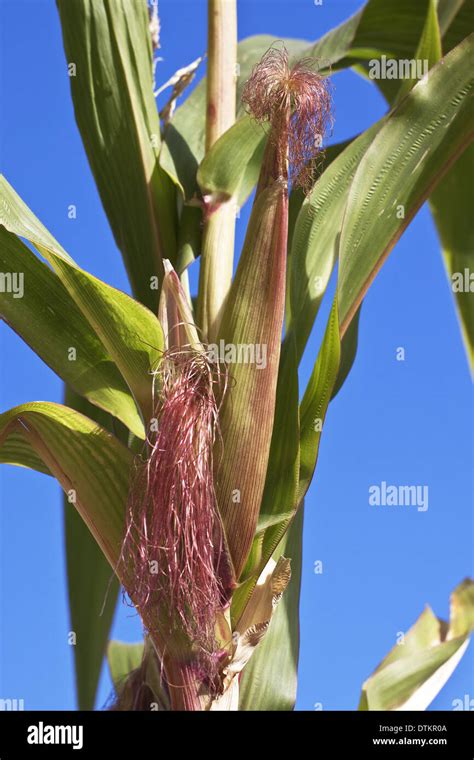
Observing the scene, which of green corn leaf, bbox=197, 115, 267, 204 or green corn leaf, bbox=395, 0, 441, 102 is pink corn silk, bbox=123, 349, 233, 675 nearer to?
green corn leaf, bbox=197, 115, 267, 204

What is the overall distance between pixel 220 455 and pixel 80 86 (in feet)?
1.89

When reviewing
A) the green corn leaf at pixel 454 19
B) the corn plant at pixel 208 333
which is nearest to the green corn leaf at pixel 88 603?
the corn plant at pixel 208 333

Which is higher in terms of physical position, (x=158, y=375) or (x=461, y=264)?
(x=461, y=264)

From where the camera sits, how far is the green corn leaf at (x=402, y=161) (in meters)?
0.96

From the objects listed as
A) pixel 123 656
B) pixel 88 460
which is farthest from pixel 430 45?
pixel 123 656

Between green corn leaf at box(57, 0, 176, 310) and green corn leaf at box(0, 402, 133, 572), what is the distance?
27cm

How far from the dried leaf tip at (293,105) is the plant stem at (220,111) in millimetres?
80

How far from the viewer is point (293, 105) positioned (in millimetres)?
950

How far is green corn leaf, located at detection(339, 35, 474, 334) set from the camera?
3.14 ft

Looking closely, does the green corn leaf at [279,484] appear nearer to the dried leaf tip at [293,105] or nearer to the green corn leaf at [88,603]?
the dried leaf tip at [293,105]

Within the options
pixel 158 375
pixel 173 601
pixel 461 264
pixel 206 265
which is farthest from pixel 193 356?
pixel 461 264

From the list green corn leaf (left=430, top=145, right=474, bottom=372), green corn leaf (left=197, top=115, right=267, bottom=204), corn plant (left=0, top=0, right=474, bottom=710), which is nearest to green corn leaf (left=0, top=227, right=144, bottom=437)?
corn plant (left=0, top=0, right=474, bottom=710)

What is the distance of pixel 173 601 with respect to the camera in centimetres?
84
